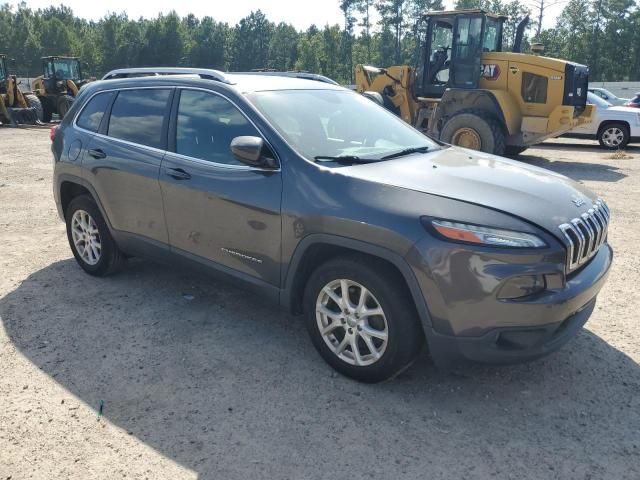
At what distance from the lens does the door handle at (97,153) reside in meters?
4.54

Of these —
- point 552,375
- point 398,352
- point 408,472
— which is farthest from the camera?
point 552,375

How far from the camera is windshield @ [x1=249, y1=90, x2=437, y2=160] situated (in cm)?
355

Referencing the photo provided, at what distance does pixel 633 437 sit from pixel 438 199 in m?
1.58

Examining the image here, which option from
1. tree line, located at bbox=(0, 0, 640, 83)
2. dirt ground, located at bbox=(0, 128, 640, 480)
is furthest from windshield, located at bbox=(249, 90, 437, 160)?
tree line, located at bbox=(0, 0, 640, 83)

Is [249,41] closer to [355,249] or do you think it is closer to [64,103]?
[64,103]

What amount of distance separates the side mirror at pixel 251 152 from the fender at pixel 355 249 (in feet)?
1.86

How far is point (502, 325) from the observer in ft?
8.93

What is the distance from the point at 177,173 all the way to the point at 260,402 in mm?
1743

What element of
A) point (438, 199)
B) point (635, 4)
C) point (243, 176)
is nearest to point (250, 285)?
point (243, 176)

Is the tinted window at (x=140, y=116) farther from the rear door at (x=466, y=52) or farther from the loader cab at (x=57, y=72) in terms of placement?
the loader cab at (x=57, y=72)

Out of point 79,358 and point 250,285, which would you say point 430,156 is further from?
point 79,358

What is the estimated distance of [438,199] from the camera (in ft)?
9.46

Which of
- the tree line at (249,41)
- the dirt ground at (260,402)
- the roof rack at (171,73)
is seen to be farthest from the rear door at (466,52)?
the tree line at (249,41)

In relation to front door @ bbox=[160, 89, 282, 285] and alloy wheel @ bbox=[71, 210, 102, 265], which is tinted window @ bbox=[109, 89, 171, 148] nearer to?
front door @ bbox=[160, 89, 282, 285]
